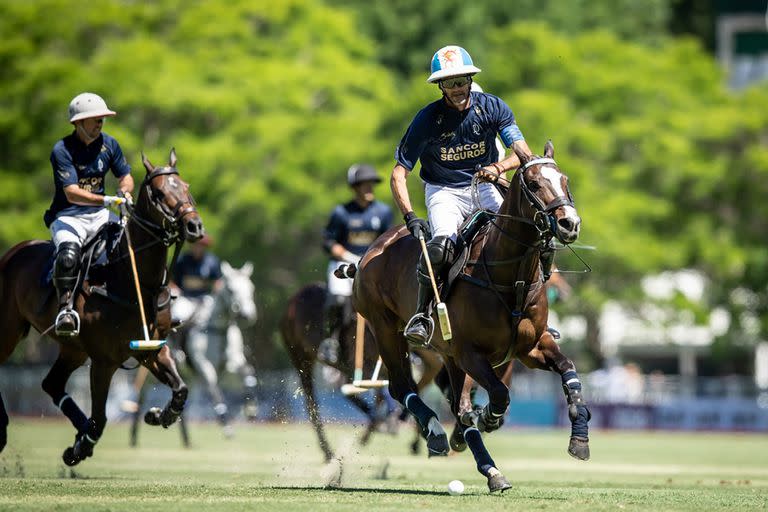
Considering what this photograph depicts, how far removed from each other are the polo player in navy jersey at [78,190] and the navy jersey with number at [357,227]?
13.5 ft

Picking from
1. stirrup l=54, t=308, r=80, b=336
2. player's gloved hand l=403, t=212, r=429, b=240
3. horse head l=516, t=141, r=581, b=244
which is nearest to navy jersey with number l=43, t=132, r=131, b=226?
stirrup l=54, t=308, r=80, b=336

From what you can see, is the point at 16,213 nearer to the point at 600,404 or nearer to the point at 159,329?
the point at 600,404

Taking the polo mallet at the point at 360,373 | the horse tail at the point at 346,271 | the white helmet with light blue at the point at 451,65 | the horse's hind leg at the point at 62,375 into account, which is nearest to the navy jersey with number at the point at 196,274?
the polo mallet at the point at 360,373

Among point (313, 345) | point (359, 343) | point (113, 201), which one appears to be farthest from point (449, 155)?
point (313, 345)

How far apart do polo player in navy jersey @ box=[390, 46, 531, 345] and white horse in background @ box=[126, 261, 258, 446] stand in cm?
1048

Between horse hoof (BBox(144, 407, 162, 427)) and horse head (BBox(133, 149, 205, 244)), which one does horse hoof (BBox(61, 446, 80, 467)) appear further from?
horse head (BBox(133, 149, 205, 244))

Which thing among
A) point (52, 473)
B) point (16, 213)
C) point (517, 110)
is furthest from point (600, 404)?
point (52, 473)

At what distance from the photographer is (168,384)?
13.6 meters

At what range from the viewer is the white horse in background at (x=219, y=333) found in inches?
877

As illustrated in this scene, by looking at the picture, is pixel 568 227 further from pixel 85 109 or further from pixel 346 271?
pixel 85 109

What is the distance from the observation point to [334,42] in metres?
43.5

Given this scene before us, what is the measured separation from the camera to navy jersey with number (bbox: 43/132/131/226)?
44.0ft

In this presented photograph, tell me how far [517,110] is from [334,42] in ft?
21.6

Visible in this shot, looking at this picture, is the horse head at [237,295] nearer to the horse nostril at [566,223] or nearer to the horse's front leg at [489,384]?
the horse's front leg at [489,384]
